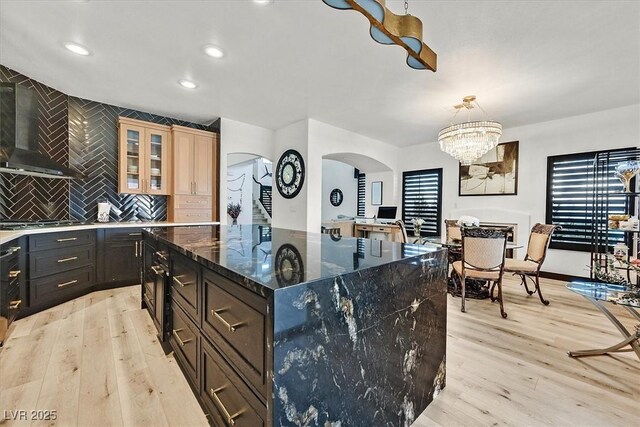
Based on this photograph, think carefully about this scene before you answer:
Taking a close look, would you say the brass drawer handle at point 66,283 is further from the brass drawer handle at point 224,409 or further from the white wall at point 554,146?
the white wall at point 554,146

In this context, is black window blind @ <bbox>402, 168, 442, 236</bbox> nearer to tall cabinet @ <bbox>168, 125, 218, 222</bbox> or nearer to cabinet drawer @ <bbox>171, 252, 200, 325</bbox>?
tall cabinet @ <bbox>168, 125, 218, 222</bbox>

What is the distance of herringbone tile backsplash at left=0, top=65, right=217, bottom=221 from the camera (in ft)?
10.4

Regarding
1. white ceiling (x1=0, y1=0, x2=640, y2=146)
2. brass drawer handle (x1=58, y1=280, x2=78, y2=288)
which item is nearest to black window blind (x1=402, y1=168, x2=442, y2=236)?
white ceiling (x1=0, y1=0, x2=640, y2=146)

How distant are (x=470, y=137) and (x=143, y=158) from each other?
459 centimetres

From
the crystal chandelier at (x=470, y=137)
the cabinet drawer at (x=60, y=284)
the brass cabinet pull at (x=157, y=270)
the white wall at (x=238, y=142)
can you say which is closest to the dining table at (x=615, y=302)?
the crystal chandelier at (x=470, y=137)

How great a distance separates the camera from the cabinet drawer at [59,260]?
2754 mm

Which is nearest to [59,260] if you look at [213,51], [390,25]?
[213,51]

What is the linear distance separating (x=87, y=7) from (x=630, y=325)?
18.0ft

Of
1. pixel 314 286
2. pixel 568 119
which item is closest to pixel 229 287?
pixel 314 286

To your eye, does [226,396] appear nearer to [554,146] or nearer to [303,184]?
[303,184]

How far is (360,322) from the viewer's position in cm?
105

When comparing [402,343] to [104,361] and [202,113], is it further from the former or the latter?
[202,113]

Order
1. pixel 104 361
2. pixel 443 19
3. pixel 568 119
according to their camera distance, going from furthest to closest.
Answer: pixel 568 119
pixel 443 19
pixel 104 361

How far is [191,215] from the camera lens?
172 inches
